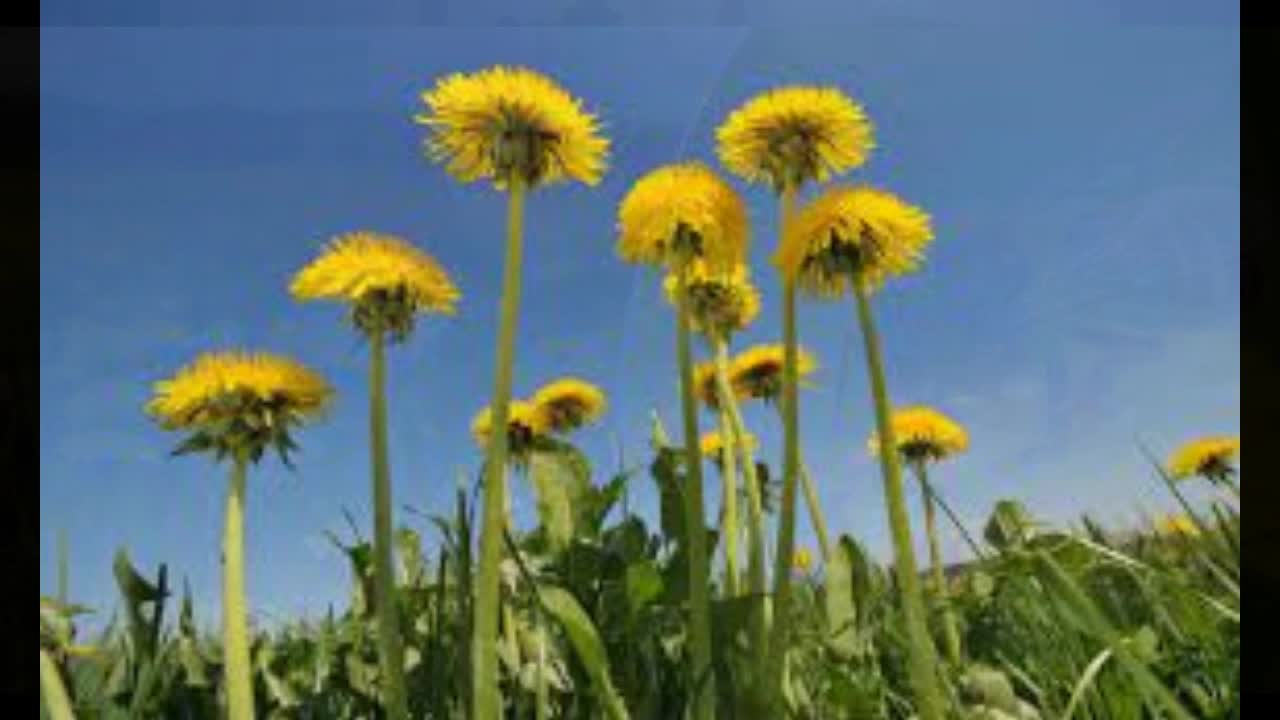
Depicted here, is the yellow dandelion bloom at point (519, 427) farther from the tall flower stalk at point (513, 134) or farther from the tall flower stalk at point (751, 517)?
the tall flower stalk at point (513, 134)

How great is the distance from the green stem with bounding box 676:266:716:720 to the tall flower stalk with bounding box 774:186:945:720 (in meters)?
0.16

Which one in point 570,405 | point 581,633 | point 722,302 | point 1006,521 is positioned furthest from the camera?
point 570,405

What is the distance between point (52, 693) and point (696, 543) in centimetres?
67

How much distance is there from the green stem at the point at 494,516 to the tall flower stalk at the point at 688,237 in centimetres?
27

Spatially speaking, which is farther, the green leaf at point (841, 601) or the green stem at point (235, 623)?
the green leaf at point (841, 601)

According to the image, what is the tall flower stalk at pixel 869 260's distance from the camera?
1.42 metres

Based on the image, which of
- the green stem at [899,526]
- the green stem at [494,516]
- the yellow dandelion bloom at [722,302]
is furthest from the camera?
the yellow dandelion bloom at [722,302]

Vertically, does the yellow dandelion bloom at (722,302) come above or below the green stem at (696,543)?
above

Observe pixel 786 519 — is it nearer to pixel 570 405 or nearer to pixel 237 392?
pixel 237 392

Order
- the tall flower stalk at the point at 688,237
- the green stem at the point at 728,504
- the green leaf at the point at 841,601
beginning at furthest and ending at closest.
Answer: the green stem at the point at 728,504 < the green leaf at the point at 841,601 < the tall flower stalk at the point at 688,237

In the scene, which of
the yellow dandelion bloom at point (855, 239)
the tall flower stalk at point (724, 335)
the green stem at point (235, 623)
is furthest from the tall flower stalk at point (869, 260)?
the green stem at point (235, 623)

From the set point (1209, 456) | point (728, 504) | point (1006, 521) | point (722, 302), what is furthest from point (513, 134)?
point (1209, 456)

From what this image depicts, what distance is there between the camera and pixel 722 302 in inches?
114

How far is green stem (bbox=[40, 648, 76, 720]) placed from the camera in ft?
3.61
